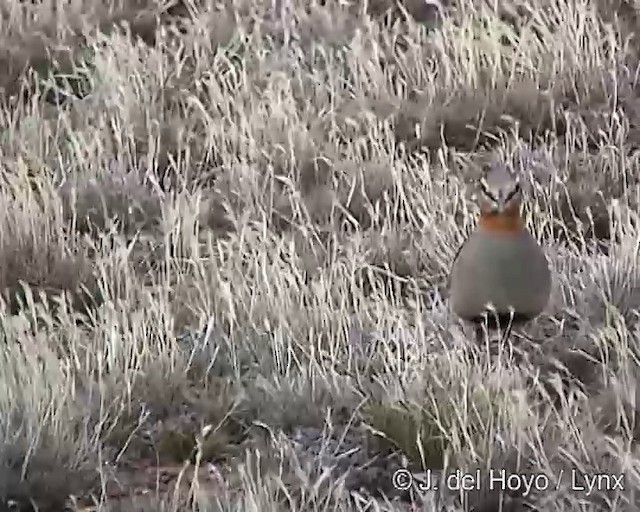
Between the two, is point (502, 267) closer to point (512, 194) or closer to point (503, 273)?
point (503, 273)

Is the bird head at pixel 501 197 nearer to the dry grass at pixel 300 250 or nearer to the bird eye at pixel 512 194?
the bird eye at pixel 512 194

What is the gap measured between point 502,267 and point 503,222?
0.12 metres

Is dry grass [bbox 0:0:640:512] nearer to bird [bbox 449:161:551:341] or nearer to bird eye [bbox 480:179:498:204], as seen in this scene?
bird [bbox 449:161:551:341]

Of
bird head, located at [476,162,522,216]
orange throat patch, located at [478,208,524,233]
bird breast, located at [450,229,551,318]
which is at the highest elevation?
bird head, located at [476,162,522,216]

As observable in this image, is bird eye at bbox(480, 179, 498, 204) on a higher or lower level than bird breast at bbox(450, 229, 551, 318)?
higher

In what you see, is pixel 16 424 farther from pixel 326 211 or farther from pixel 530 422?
pixel 326 211

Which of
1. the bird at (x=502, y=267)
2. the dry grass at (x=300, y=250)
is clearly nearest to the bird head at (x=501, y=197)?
the bird at (x=502, y=267)

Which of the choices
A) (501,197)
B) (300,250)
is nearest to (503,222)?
(501,197)

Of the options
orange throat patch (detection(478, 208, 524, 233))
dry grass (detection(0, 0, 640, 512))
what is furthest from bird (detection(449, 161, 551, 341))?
dry grass (detection(0, 0, 640, 512))

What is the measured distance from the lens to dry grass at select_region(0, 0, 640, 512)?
9.65ft

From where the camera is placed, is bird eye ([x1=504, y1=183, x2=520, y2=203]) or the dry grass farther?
bird eye ([x1=504, y1=183, x2=520, y2=203])

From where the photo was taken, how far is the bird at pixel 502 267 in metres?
3.21

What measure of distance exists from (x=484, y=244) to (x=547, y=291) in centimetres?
25

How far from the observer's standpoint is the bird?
3.21m
